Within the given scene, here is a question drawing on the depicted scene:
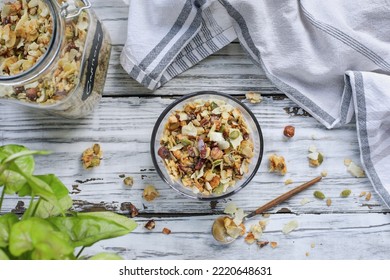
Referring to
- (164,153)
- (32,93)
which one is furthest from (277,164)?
(32,93)

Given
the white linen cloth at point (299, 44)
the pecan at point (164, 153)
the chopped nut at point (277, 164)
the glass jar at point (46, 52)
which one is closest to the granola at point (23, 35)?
the glass jar at point (46, 52)

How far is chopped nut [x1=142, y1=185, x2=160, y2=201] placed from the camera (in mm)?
1342

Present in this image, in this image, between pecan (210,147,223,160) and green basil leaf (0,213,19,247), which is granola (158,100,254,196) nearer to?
pecan (210,147,223,160)

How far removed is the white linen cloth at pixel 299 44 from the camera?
4.25 feet

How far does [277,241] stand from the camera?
135cm

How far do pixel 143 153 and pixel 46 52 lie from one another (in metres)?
0.35

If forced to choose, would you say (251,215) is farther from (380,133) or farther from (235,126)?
(380,133)

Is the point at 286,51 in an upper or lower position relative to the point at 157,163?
upper

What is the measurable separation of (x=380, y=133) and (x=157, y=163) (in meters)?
0.50

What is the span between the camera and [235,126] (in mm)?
1269

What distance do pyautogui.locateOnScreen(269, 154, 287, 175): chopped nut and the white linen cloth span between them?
0.14m

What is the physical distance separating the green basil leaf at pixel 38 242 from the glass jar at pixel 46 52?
41 centimetres

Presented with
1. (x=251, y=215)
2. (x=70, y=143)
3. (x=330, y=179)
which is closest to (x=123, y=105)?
(x=70, y=143)

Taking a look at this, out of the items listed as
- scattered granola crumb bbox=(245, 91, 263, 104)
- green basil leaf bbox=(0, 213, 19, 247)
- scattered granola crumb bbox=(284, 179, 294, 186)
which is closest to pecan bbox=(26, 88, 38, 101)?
green basil leaf bbox=(0, 213, 19, 247)
